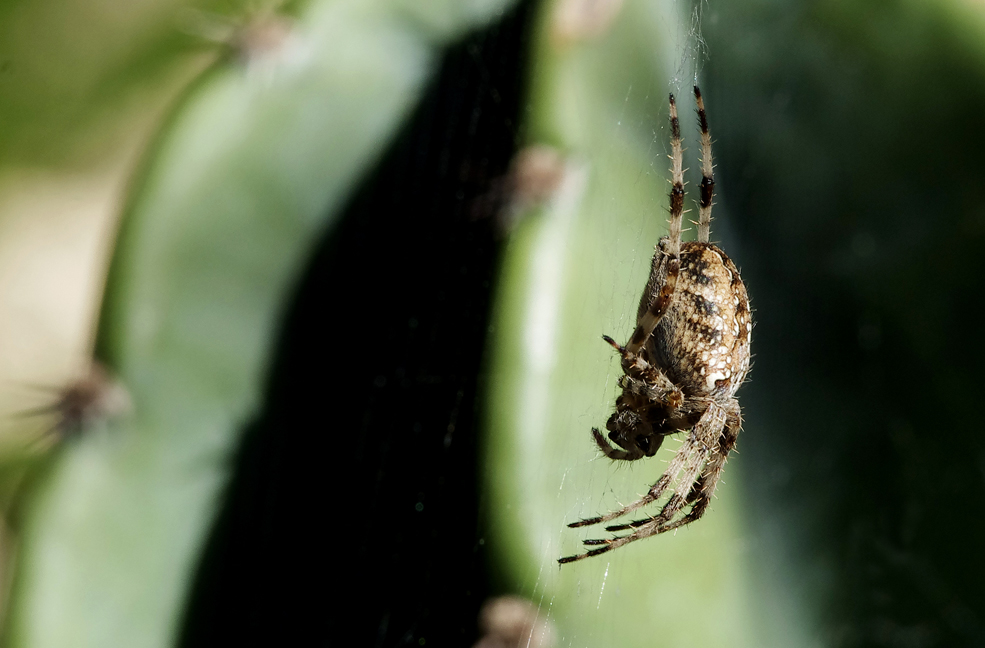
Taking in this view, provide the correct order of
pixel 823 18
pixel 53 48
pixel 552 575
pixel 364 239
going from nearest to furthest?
1. pixel 552 575
2. pixel 823 18
3. pixel 364 239
4. pixel 53 48

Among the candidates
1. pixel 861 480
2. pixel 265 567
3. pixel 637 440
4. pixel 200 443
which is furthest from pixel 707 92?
pixel 265 567

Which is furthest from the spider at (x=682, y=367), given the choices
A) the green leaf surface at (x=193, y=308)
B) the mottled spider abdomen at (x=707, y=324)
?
the green leaf surface at (x=193, y=308)

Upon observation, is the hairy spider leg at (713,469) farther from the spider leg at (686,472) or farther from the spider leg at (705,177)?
the spider leg at (705,177)

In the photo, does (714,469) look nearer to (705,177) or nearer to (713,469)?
(713,469)

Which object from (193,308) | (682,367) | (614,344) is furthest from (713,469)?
(193,308)

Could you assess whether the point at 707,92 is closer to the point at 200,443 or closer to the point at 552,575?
the point at 552,575

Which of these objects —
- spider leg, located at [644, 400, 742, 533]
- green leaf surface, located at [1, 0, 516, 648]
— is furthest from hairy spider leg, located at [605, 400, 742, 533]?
green leaf surface, located at [1, 0, 516, 648]

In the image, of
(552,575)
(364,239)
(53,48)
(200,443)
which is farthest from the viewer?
(53,48)
